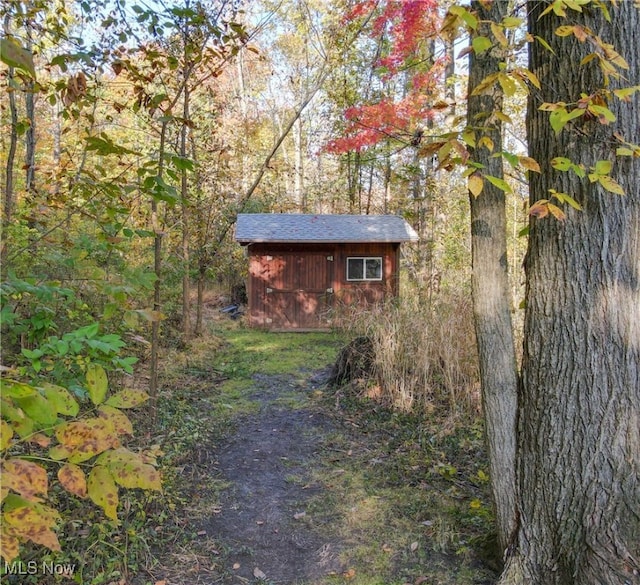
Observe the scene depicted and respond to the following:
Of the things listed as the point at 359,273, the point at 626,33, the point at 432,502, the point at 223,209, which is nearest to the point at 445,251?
the point at 359,273

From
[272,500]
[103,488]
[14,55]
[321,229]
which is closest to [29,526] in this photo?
[103,488]

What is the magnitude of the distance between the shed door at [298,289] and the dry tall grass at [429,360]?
5759mm

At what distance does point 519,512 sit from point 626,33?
85.1 inches

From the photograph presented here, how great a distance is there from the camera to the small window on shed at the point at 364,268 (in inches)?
455

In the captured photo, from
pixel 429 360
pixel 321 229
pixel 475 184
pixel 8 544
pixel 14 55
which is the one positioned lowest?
pixel 429 360

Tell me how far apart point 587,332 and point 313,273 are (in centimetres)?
958

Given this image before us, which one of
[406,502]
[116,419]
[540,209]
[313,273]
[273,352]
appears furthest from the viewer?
[313,273]

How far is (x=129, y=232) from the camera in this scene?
8.21 ft

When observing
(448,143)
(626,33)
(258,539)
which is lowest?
(258,539)

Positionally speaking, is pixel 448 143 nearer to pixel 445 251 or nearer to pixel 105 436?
pixel 105 436

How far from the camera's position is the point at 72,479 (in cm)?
103

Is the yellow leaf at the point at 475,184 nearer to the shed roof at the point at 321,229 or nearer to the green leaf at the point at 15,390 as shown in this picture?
the green leaf at the point at 15,390

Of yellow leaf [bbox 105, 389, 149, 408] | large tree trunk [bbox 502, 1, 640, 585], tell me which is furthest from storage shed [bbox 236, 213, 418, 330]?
yellow leaf [bbox 105, 389, 149, 408]

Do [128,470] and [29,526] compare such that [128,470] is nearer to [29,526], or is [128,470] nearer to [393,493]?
[29,526]
